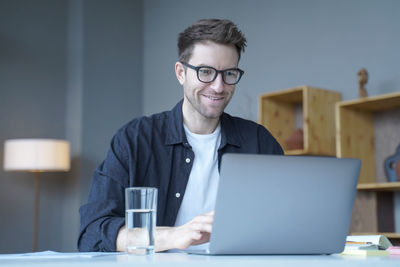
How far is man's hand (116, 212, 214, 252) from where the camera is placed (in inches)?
45.5

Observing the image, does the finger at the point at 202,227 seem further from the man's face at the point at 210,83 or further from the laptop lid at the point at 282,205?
the man's face at the point at 210,83

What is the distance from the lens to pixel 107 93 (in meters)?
5.41

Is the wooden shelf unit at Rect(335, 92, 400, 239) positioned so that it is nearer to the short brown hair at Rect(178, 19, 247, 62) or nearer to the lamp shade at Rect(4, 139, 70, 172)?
the short brown hair at Rect(178, 19, 247, 62)

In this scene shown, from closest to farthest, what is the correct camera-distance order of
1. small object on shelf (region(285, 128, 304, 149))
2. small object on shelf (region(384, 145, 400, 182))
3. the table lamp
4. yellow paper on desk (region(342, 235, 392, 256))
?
yellow paper on desk (region(342, 235, 392, 256))
small object on shelf (region(384, 145, 400, 182))
small object on shelf (region(285, 128, 304, 149))
the table lamp

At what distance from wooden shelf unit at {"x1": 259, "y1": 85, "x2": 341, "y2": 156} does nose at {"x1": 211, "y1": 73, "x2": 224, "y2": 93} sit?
1762mm

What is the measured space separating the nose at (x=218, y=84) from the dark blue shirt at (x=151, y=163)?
0.72ft

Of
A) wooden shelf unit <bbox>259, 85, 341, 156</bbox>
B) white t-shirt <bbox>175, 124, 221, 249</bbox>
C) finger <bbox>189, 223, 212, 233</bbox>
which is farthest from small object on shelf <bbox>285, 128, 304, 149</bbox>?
finger <bbox>189, 223, 212, 233</bbox>

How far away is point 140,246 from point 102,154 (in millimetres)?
4199

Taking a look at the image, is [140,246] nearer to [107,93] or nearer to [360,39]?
[360,39]

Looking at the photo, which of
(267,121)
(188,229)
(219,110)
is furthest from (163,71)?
(188,229)

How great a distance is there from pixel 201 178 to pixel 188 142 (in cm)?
15

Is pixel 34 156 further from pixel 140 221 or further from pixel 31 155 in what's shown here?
pixel 140 221

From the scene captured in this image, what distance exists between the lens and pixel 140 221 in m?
1.16

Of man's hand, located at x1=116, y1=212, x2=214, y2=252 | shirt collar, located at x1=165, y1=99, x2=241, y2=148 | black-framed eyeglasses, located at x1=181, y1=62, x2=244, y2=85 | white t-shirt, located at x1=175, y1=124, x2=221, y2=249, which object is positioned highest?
black-framed eyeglasses, located at x1=181, y1=62, x2=244, y2=85
